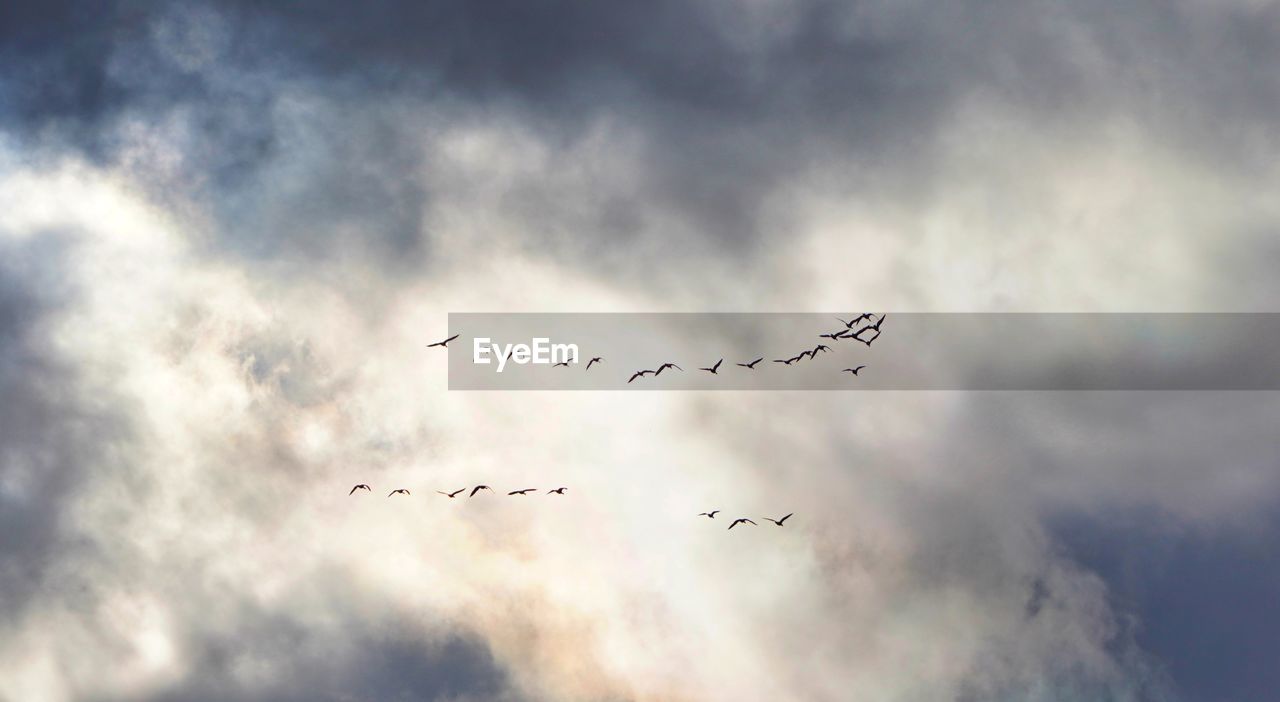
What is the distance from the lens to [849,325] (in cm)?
19150
